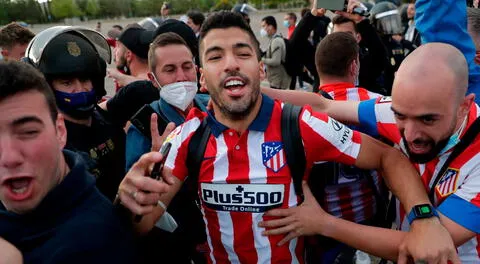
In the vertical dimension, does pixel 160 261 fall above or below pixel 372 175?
below

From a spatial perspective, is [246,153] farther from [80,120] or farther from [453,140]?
[80,120]

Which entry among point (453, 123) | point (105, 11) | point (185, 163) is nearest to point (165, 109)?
point (185, 163)

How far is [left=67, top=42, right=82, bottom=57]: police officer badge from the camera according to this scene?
2.27m

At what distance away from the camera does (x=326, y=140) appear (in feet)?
5.85

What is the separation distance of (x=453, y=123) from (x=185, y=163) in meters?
1.16

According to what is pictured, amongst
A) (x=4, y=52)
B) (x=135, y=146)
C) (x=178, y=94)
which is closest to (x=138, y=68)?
(x=4, y=52)

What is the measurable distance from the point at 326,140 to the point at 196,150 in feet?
1.96

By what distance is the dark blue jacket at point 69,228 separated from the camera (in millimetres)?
1128

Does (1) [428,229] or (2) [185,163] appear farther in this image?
→ (2) [185,163]

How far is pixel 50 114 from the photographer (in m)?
1.33

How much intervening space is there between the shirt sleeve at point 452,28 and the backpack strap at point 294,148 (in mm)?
1082

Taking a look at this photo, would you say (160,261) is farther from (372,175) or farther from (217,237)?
(372,175)

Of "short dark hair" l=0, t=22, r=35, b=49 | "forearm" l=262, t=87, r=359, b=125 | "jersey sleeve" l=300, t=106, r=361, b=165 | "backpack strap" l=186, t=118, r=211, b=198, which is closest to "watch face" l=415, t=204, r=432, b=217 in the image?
"jersey sleeve" l=300, t=106, r=361, b=165

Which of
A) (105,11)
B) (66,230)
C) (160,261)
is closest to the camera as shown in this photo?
(66,230)
